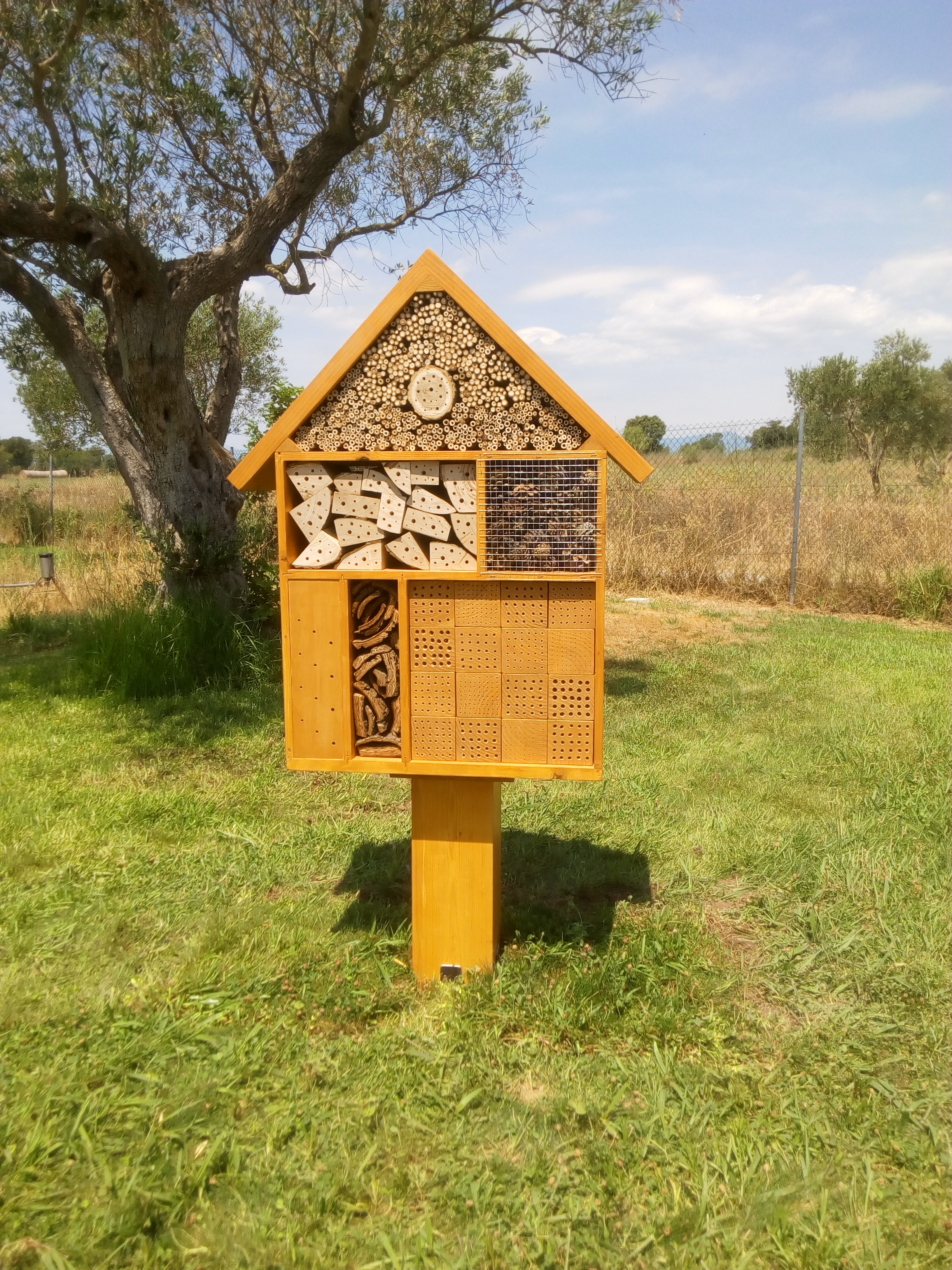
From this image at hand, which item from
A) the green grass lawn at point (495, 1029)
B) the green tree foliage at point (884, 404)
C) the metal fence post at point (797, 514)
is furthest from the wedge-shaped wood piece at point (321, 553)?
the green tree foliage at point (884, 404)

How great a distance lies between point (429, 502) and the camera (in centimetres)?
274

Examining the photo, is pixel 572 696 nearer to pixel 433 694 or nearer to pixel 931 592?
pixel 433 694

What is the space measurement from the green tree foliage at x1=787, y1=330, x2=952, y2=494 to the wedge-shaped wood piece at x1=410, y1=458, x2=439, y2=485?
56.3 feet

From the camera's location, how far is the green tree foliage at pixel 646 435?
41.8 feet

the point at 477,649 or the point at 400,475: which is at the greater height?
the point at 400,475

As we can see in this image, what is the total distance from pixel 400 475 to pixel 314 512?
309 millimetres

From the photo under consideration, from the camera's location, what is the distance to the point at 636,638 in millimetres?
8945

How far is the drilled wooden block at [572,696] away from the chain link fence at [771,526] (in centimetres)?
862

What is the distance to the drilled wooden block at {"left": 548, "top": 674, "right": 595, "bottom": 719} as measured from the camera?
9.03ft

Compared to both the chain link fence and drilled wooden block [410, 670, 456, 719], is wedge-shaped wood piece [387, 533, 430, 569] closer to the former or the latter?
drilled wooden block [410, 670, 456, 719]

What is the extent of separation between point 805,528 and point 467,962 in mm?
9389

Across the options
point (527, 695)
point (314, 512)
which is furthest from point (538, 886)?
point (314, 512)

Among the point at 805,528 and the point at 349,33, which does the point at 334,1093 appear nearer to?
the point at 349,33

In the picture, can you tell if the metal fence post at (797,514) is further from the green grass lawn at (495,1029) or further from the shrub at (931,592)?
the green grass lawn at (495,1029)
